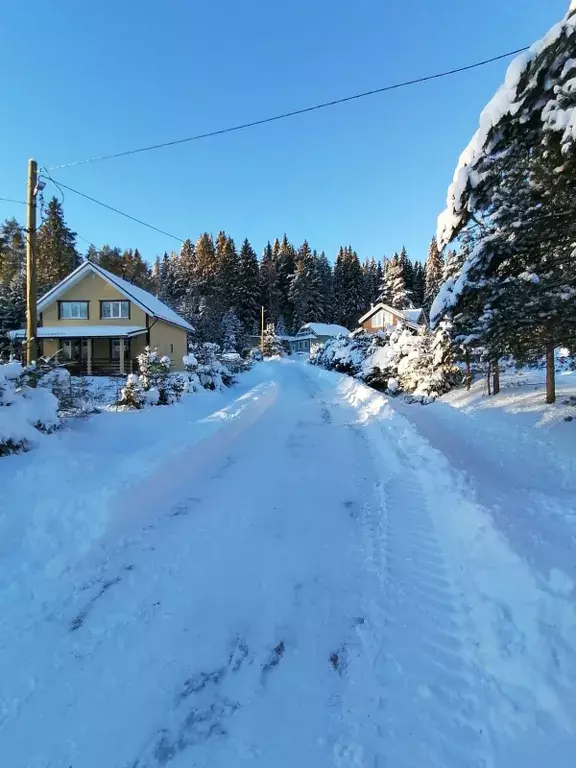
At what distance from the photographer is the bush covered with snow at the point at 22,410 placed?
5.79 meters

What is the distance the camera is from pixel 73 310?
2597 centimetres

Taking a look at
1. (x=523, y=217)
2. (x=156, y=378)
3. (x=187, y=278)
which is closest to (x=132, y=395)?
(x=156, y=378)

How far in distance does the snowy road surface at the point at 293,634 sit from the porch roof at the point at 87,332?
817 inches

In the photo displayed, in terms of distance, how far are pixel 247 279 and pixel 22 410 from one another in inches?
2470

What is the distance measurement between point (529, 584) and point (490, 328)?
4103 mm

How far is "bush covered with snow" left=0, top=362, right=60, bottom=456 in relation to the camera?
579 cm

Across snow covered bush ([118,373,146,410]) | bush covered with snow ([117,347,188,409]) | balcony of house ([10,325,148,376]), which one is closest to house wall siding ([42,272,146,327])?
balcony of house ([10,325,148,376])

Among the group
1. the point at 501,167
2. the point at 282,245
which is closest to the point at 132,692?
the point at 501,167

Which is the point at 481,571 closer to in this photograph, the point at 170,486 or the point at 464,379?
the point at 170,486

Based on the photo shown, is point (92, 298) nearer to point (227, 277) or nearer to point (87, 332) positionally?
point (87, 332)

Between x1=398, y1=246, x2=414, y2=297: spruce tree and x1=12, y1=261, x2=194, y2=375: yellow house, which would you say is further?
x1=398, y1=246, x2=414, y2=297: spruce tree

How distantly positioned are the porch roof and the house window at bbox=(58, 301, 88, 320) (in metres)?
0.70

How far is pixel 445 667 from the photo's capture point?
2512mm

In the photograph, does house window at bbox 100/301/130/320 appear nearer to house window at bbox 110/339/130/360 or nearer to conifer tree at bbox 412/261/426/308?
house window at bbox 110/339/130/360
